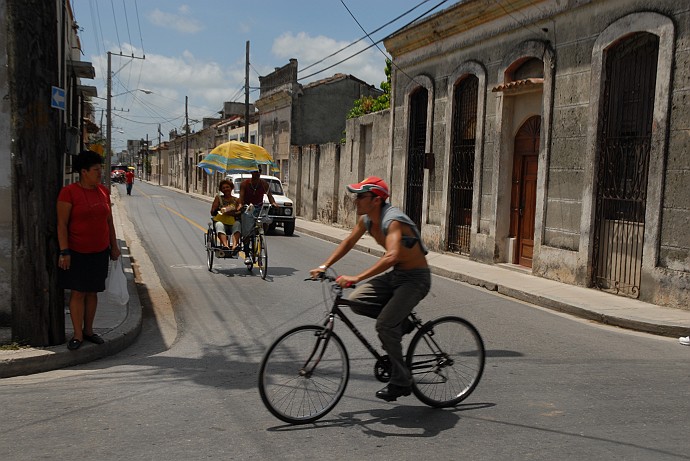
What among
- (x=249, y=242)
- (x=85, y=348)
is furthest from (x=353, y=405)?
(x=249, y=242)

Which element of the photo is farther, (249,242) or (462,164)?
(462,164)

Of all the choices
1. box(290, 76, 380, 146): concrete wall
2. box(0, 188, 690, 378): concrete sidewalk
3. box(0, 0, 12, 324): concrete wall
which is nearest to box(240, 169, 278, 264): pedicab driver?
box(0, 188, 690, 378): concrete sidewalk

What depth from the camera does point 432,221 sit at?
57.9 ft

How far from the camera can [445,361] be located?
5.04 m

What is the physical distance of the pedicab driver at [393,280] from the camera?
A: 15.3 ft

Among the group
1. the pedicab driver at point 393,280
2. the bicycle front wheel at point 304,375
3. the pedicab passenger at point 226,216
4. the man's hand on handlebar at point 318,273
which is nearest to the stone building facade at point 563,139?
the pedicab passenger at point 226,216

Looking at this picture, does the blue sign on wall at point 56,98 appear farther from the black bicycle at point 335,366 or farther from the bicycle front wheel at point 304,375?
the bicycle front wheel at point 304,375

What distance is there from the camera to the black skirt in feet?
20.0

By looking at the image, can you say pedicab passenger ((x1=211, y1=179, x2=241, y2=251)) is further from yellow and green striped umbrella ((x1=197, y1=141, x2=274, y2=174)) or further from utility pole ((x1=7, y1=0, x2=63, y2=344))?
utility pole ((x1=7, y1=0, x2=63, y2=344))

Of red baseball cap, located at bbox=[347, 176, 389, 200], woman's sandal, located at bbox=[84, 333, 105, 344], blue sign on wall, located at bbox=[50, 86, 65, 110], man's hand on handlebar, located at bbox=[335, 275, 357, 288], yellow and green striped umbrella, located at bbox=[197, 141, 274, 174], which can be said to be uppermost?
blue sign on wall, located at bbox=[50, 86, 65, 110]

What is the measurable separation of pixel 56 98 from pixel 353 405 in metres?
3.77

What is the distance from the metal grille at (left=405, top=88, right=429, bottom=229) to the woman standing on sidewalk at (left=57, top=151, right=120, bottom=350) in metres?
12.8

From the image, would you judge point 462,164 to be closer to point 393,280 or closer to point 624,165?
point 624,165

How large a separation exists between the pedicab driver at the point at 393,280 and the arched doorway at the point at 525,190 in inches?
373
